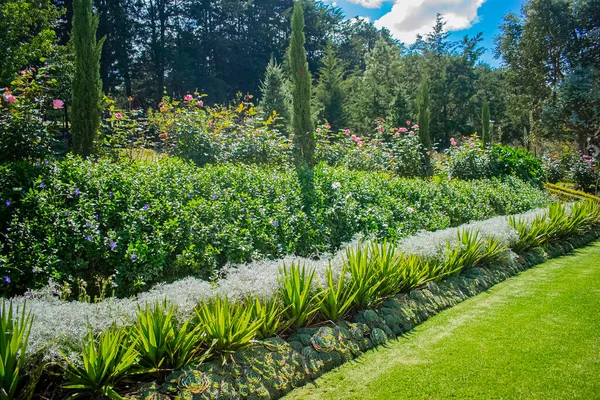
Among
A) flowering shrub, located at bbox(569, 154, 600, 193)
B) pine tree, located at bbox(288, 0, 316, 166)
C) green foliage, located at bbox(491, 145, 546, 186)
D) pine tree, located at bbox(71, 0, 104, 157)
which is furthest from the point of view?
flowering shrub, located at bbox(569, 154, 600, 193)

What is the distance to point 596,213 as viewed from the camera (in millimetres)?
8586

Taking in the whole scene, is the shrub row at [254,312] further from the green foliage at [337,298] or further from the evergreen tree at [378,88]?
the evergreen tree at [378,88]

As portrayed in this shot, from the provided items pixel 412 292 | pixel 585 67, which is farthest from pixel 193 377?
pixel 585 67

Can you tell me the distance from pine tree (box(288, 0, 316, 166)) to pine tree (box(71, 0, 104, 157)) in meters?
4.16

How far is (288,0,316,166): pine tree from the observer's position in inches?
353

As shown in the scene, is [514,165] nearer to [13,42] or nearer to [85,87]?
[85,87]

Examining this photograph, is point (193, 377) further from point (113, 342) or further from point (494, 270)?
point (494, 270)

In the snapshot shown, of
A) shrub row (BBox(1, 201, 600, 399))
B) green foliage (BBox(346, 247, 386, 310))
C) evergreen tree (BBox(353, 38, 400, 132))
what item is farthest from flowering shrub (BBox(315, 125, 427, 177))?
evergreen tree (BBox(353, 38, 400, 132))

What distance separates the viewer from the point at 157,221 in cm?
434

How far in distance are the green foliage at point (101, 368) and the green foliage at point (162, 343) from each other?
9 centimetres

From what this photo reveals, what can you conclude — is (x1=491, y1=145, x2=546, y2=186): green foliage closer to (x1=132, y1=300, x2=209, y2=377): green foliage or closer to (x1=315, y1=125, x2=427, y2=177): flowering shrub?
(x1=315, y1=125, x2=427, y2=177): flowering shrub

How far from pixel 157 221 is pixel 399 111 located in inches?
667

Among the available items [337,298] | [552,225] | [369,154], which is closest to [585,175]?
[552,225]

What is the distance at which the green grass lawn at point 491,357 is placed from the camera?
285 centimetres
